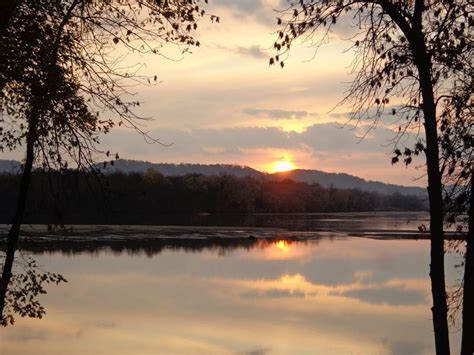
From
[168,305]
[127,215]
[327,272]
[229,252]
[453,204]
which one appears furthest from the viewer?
[127,215]

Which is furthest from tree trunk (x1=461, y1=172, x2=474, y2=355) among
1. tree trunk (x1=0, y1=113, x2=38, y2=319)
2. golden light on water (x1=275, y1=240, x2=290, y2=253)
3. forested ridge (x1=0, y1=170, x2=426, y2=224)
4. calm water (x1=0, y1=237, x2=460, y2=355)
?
forested ridge (x1=0, y1=170, x2=426, y2=224)

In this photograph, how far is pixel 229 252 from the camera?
130 feet

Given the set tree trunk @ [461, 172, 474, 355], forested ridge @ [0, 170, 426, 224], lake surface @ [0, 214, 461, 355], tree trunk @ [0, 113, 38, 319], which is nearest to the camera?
tree trunk @ [461, 172, 474, 355]

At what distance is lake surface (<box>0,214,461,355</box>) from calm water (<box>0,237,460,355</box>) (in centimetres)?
4

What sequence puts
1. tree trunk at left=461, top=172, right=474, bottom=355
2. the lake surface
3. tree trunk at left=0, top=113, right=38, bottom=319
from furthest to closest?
Result: the lake surface → tree trunk at left=0, top=113, right=38, bottom=319 → tree trunk at left=461, top=172, right=474, bottom=355

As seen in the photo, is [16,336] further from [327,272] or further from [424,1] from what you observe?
[327,272]

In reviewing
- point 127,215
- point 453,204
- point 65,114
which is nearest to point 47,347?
point 65,114

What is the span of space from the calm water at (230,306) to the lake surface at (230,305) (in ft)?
0.12

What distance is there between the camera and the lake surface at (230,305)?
16625 mm

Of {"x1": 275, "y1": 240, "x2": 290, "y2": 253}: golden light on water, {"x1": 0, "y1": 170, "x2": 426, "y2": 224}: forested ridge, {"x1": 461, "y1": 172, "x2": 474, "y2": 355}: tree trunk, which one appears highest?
{"x1": 0, "y1": 170, "x2": 426, "y2": 224}: forested ridge

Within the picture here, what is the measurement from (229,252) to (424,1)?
34145 millimetres

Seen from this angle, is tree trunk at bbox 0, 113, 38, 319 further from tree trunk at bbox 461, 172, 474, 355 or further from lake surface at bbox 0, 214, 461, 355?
lake surface at bbox 0, 214, 461, 355

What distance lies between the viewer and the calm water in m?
16.6

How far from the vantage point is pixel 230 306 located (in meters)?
21.8
